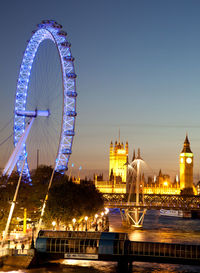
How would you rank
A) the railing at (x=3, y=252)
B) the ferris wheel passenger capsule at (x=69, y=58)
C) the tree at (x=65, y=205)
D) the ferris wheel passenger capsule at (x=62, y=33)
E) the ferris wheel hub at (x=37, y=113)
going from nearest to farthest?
the railing at (x=3, y=252)
the ferris wheel hub at (x=37, y=113)
the ferris wheel passenger capsule at (x=62, y=33)
the ferris wheel passenger capsule at (x=69, y=58)
the tree at (x=65, y=205)

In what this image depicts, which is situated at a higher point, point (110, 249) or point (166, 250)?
point (166, 250)

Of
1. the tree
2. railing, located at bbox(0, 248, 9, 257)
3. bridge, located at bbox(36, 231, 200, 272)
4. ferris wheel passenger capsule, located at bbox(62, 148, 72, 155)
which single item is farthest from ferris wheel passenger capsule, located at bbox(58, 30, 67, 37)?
railing, located at bbox(0, 248, 9, 257)

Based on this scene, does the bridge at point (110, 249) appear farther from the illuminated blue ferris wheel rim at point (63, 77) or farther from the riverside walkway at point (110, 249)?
the illuminated blue ferris wheel rim at point (63, 77)

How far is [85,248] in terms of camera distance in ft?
136

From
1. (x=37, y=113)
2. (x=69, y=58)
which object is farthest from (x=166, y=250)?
(x=69, y=58)

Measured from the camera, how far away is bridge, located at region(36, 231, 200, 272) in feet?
131

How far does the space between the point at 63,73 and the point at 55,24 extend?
557cm

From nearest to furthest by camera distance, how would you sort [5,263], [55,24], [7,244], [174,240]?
1. [5,263]
2. [7,244]
3. [55,24]
4. [174,240]

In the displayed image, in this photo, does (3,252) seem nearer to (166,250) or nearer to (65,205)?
(166,250)

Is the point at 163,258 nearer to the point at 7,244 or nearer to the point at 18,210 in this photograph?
the point at 7,244

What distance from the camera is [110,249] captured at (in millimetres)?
40875

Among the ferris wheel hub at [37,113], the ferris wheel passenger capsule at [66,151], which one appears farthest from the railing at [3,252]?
the ferris wheel passenger capsule at [66,151]

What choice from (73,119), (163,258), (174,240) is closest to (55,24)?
(73,119)

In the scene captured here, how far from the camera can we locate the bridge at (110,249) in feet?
131
